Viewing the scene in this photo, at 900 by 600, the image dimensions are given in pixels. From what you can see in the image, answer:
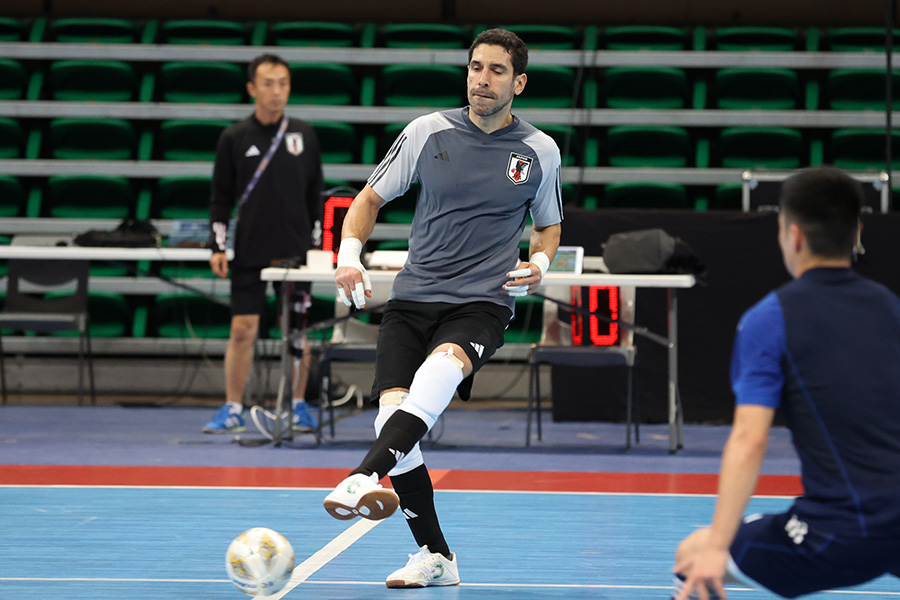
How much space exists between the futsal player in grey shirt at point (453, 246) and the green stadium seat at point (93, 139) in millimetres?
7535

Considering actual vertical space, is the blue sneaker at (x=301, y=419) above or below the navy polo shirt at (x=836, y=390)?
below

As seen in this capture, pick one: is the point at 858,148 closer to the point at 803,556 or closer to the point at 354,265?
the point at 354,265

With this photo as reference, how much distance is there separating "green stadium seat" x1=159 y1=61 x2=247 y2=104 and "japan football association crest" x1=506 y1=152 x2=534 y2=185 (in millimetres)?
7543

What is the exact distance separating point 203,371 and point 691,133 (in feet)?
18.1

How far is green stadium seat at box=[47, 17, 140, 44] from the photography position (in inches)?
446

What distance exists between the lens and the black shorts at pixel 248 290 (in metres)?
7.38

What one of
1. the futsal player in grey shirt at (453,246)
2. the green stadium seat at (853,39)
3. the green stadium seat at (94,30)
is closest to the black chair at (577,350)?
the futsal player in grey shirt at (453,246)

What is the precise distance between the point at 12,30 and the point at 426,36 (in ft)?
14.7

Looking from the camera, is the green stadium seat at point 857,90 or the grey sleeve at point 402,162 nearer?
the grey sleeve at point 402,162

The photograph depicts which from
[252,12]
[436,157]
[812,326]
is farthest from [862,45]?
[812,326]

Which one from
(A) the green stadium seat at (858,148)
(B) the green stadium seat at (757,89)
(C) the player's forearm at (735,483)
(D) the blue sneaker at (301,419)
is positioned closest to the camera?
(C) the player's forearm at (735,483)

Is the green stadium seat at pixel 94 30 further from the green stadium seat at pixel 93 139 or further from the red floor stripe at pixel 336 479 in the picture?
the red floor stripe at pixel 336 479

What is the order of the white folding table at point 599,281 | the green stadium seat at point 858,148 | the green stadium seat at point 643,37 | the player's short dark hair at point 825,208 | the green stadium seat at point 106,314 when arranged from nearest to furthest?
1. the player's short dark hair at point 825,208
2. the white folding table at point 599,281
3. the green stadium seat at point 106,314
4. the green stadium seat at point 858,148
5. the green stadium seat at point 643,37

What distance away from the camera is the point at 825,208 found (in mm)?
2201
